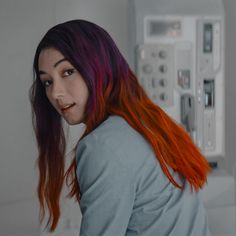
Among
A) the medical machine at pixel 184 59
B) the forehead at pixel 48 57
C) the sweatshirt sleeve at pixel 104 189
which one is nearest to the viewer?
the sweatshirt sleeve at pixel 104 189

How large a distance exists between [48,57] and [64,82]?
2.8 inches

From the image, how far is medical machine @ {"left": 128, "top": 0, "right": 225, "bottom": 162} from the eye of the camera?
2.68 metres

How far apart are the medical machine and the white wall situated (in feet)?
1.53

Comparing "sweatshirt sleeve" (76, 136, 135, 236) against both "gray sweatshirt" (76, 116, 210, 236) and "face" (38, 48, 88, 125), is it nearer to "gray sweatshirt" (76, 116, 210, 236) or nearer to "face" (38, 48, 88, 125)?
"gray sweatshirt" (76, 116, 210, 236)

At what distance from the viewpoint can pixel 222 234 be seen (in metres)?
2.74

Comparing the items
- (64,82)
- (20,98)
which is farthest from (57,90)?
(20,98)

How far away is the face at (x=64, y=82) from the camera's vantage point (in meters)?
1.08

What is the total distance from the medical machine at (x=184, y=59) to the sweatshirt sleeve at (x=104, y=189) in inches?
68.6

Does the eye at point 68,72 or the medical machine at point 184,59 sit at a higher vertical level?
the eye at point 68,72

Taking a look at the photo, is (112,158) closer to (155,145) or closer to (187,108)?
(155,145)

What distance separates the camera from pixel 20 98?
287cm

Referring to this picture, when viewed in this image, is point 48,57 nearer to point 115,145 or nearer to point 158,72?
point 115,145

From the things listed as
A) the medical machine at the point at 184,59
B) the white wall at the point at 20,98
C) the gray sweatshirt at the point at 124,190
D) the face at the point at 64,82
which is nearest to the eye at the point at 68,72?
the face at the point at 64,82

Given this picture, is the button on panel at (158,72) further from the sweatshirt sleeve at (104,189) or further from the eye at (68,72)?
the sweatshirt sleeve at (104,189)
